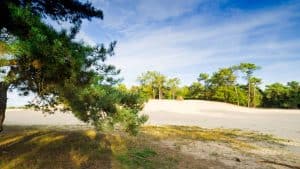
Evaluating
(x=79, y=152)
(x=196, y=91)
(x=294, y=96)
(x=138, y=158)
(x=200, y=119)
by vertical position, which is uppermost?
(x=196, y=91)

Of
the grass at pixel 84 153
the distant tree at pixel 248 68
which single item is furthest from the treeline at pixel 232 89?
the grass at pixel 84 153

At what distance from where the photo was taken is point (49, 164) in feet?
17.9

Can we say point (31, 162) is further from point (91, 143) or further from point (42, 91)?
point (42, 91)

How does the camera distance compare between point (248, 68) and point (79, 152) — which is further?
point (248, 68)

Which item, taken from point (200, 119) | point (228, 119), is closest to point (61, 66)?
point (200, 119)

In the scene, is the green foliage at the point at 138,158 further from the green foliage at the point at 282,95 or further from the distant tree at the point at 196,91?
the distant tree at the point at 196,91

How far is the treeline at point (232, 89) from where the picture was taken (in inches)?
1668

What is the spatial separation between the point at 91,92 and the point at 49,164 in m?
2.64

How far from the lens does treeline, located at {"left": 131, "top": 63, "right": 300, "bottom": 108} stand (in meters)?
42.4

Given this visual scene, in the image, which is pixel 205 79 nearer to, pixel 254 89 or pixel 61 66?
pixel 254 89

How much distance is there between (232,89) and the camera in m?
43.5

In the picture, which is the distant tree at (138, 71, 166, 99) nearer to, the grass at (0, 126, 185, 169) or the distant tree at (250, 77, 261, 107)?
the distant tree at (250, 77, 261, 107)

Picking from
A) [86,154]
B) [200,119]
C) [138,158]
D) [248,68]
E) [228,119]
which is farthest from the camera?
[248,68]

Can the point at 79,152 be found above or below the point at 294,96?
below
